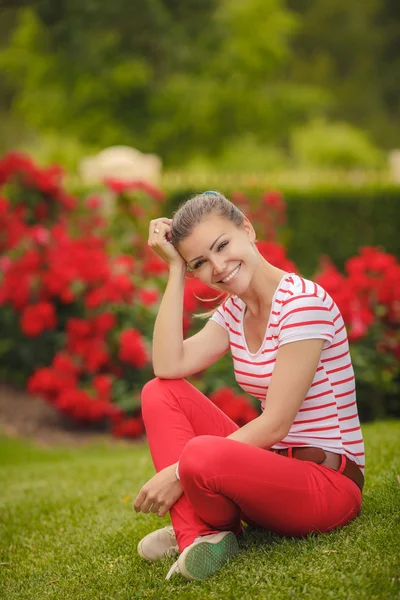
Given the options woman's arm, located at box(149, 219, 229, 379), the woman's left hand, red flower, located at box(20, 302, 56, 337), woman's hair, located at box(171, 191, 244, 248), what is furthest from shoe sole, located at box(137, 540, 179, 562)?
red flower, located at box(20, 302, 56, 337)

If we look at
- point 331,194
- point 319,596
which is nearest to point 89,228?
point 331,194

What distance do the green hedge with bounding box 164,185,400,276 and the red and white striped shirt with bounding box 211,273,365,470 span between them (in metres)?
7.00

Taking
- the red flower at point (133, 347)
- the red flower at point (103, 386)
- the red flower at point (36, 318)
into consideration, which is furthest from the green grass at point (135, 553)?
the red flower at point (36, 318)

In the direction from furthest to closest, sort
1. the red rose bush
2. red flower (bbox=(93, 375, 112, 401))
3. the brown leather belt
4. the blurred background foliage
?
the blurred background foliage, red flower (bbox=(93, 375, 112, 401)), the red rose bush, the brown leather belt

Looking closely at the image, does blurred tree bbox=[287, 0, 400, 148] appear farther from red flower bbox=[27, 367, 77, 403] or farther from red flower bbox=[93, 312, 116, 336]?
red flower bbox=[27, 367, 77, 403]

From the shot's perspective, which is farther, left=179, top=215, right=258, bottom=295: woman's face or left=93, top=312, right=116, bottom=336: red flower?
left=93, top=312, right=116, bottom=336: red flower

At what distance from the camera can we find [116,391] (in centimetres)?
597

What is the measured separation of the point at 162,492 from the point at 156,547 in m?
0.37

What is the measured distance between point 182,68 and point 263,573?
16.5 metres

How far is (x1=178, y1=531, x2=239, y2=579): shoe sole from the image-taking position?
7.42ft

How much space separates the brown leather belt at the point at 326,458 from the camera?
94.6 inches

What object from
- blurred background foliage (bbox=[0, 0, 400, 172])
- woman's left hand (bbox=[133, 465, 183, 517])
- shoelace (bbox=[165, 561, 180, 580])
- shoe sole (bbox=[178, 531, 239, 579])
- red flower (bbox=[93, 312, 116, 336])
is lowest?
shoelace (bbox=[165, 561, 180, 580])

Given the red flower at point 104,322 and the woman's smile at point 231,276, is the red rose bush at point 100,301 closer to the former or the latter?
the red flower at point 104,322

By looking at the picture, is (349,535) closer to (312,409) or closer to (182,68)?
(312,409)
